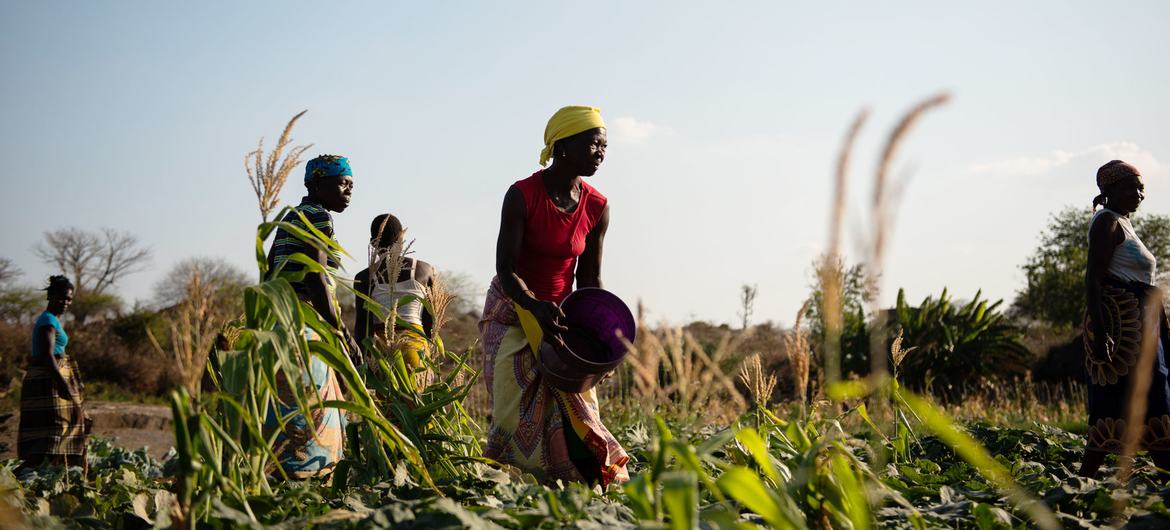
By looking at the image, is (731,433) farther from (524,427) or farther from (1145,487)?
(524,427)

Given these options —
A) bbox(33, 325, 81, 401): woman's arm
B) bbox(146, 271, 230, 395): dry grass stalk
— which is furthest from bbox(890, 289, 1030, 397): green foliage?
bbox(146, 271, 230, 395): dry grass stalk

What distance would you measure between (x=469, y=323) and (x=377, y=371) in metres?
21.6

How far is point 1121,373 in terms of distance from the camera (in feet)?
13.7

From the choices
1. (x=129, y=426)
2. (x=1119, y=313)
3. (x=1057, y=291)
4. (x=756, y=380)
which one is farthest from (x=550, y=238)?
(x=1057, y=291)

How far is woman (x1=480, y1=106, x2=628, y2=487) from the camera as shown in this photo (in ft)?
12.0

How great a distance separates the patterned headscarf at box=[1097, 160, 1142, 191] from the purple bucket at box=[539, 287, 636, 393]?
2.60 meters

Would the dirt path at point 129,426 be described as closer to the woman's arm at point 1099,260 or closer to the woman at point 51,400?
the woman at point 51,400

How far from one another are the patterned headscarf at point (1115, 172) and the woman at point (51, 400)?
6.76 meters

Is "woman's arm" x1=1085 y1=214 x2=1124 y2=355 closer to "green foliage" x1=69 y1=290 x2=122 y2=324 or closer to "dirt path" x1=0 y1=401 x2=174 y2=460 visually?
"dirt path" x1=0 y1=401 x2=174 y2=460

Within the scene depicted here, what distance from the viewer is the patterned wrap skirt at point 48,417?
6383 millimetres

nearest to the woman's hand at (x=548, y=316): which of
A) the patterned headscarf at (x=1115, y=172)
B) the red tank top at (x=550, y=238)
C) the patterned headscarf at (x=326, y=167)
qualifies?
the red tank top at (x=550, y=238)

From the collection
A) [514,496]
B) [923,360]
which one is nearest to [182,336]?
[514,496]

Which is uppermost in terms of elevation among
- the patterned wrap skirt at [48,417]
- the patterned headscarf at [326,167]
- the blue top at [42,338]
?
the patterned headscarf at [326,167]

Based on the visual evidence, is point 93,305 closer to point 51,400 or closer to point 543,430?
point 51,400
